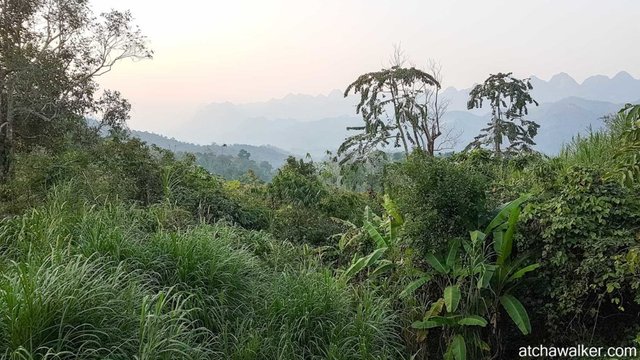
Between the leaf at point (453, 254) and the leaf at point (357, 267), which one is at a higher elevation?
the leaf at point (453, 254)

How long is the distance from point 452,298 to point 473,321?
0.85ft

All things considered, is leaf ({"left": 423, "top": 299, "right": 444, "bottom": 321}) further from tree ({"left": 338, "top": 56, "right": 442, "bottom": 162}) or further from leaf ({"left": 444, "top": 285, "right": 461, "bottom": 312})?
tree ({"left": 338, "top": 56, "right": 442, "bottom": 162})

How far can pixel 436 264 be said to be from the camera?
421 centimetres

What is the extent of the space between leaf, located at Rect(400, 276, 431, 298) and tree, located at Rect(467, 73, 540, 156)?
10226mm

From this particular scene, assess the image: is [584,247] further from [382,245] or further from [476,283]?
[382,245]

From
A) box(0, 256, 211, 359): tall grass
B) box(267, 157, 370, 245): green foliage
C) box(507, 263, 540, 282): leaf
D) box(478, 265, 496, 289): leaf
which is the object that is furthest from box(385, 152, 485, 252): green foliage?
box(267, 157, 370, 245): green foliage

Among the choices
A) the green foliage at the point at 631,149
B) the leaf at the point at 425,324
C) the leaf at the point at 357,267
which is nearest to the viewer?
the green foliage at the point at 631,149

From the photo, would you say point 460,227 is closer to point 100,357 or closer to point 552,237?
point 552,237

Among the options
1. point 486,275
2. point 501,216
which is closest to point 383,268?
point 486,275

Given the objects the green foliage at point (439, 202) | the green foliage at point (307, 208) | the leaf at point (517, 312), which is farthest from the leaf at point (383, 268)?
Answer: the green foliage at point (307, 208)

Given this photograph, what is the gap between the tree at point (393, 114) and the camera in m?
13.8

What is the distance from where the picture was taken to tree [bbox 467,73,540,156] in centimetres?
1378

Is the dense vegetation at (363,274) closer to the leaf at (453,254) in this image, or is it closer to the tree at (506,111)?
the leaf at (453,254)

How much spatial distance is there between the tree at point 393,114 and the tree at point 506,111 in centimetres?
148
